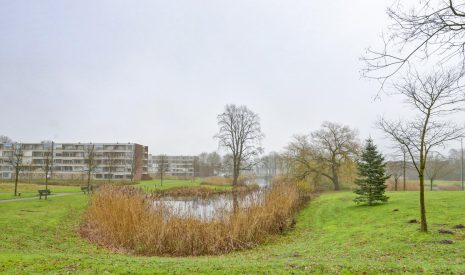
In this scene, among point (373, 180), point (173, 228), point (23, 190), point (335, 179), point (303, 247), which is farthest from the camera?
point (335, 179)

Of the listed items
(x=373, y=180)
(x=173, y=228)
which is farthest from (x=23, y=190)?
(x=373, y=180)

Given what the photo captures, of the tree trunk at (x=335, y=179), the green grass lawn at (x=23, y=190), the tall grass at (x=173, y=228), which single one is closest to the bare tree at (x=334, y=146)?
the tree trunk at (x=335, y=179)

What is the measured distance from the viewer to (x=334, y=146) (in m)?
37.1

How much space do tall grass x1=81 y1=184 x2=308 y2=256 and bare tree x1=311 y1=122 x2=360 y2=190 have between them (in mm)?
21047

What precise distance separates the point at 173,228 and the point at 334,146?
2854 cm

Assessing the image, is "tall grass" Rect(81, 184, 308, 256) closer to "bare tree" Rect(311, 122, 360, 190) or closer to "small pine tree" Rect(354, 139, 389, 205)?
"small pine tree" Rect(354, 139, 389, 205)

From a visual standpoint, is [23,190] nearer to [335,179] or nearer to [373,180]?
[373,180]

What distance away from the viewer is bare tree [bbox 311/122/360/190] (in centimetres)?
3591

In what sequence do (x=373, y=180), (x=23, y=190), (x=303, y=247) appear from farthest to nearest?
(x=23, y=190)
(x=373, y=180)
(x=303, y=247)

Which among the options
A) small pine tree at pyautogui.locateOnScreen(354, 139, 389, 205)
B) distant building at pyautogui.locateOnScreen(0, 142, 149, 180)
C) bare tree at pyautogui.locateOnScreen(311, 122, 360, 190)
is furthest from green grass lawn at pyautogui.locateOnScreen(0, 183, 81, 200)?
distant building at pyautogui.locateOnScreen(0, 142, 149, 180)

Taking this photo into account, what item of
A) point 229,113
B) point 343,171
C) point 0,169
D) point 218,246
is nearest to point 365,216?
point 218,246

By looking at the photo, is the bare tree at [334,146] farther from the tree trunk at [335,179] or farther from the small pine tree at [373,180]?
Answer: the small pine tree at [373,180]

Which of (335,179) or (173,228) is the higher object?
(335,179)

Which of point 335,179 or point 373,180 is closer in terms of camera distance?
point 373,180
